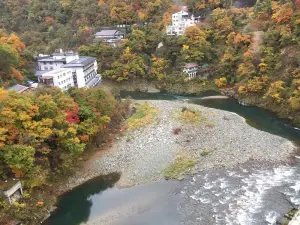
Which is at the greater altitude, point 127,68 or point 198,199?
point 127,68

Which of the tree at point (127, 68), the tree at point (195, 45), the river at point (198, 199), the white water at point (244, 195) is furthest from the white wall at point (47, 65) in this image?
the white water at point (244, 195)

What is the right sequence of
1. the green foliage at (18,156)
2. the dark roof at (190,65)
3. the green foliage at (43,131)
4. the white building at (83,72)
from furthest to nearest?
the dark roof at (190,65) → the white building at (83,72) → the green foliage at (43,131) → the green foliage at (18,156)

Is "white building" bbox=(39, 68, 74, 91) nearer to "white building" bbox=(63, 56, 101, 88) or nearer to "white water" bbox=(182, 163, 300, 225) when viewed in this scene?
"white building" bbox=(63, 56, 101, 88)

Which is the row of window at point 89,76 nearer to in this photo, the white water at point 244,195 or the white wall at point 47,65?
the white wall at point 47,65

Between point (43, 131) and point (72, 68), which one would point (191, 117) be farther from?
point (72, 68)

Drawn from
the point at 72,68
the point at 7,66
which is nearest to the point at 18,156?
the point at 7,66
